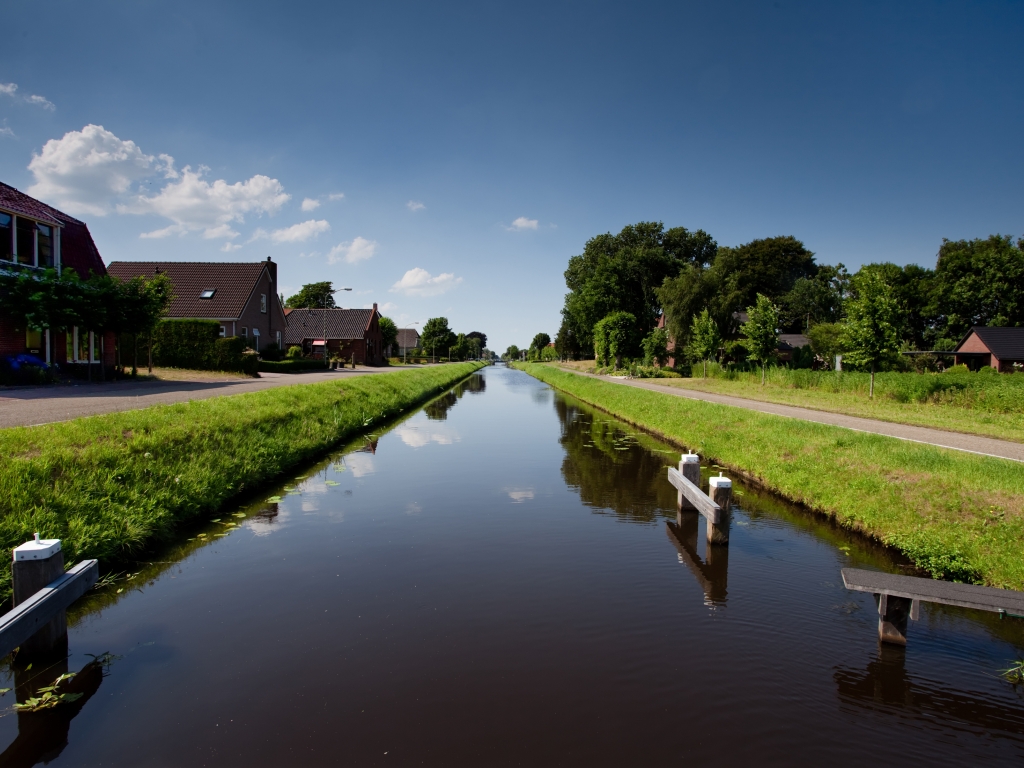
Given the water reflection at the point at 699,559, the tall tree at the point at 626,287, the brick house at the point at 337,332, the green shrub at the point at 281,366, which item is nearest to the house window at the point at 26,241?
the green shrub at the point at 281,366

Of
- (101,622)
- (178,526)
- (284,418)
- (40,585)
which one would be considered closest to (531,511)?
(178,526)

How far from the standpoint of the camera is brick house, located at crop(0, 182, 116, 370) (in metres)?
19.3

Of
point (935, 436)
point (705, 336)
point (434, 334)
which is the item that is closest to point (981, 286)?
point (705, 336)

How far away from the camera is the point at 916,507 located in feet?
24.0

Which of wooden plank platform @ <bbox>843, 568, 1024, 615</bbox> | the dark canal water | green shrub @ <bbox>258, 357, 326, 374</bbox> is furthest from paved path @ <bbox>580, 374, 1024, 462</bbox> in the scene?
green shrub @ <bbox>258, 357, 326, 374</bbox>

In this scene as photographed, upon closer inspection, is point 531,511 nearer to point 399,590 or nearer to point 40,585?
point 399,590

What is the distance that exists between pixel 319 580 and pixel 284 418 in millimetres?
7823

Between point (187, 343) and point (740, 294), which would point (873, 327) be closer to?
point (740, 294)

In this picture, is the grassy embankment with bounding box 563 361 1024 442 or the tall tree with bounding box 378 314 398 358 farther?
the tall tree with bounding box 378 314 398 358

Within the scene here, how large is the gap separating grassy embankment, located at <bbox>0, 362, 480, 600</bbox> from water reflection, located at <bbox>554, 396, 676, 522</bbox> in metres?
5.64

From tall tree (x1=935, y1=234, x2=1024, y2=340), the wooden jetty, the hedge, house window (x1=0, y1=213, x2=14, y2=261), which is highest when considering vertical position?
tall tree (x1=935, y1=234, x2=1024, y2=340)

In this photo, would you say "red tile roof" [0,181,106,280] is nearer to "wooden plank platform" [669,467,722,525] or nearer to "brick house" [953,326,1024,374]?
"wooden plank platform" [669,467,722,525]

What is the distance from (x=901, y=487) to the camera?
784cm

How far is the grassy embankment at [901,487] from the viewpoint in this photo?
6.21 meters
